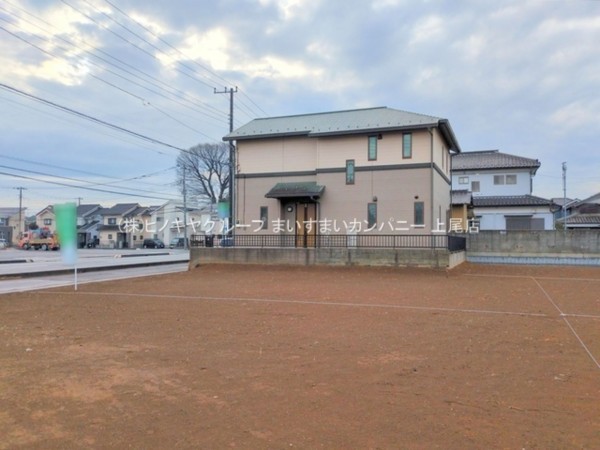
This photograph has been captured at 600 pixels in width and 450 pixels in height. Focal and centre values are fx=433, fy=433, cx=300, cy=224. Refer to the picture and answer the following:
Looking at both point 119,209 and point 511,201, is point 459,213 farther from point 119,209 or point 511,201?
point 119,209

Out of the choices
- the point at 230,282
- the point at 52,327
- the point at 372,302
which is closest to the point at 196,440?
the point at 52,327

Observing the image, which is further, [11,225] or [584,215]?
[11,225]

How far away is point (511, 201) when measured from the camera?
32156 mm

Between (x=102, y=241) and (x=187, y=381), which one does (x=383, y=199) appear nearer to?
(x=187, y=381)

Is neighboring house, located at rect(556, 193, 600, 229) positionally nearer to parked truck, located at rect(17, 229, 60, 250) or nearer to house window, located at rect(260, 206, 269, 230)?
house window, located at rect(260, 206, 269, 230)

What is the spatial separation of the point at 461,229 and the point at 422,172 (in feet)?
29.8

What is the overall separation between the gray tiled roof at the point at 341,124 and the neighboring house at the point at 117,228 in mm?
47894

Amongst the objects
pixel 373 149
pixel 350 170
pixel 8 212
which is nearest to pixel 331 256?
pixel 350 170

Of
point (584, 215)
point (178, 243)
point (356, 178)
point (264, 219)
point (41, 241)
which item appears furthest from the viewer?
point (178, 243)

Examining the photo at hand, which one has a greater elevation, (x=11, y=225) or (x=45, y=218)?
(x=45, y=218)

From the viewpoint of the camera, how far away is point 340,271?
61.6ft

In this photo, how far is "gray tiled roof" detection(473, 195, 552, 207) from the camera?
31.1 meters

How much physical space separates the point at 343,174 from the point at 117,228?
184 feet

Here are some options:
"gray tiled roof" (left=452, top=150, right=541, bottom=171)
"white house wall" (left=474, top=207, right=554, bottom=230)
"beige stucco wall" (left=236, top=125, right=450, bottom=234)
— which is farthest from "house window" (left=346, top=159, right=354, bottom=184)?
"gray tiled roof" (left=452, top=150, right=541, bottom=171)
